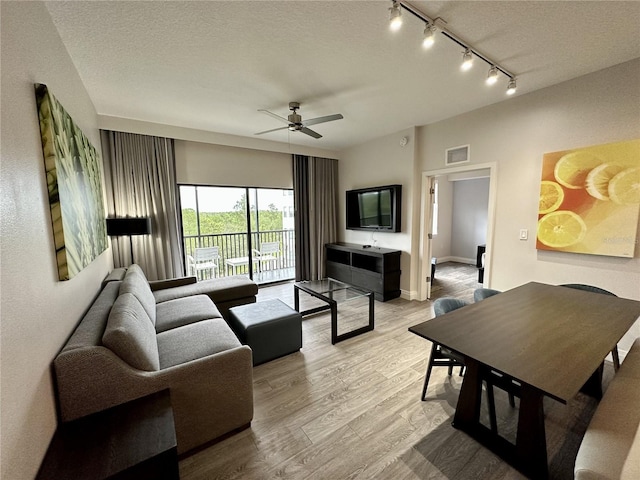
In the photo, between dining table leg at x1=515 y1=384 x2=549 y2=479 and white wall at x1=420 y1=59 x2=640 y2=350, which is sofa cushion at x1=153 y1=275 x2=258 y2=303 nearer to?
dining table leg at x1=515 y1=384 x2=549 y2=479

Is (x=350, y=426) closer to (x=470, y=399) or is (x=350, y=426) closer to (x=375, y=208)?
(x=470, y=399)

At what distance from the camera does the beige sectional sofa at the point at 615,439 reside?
0.96 metres

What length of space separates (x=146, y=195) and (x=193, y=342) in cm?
283

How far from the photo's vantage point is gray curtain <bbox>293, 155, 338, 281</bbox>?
5.15 metres

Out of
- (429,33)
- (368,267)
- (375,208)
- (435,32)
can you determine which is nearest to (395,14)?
(429,33)

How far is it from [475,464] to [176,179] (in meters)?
4.61

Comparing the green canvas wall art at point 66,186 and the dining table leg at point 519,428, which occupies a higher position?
the green canvas wall art at point 66,186

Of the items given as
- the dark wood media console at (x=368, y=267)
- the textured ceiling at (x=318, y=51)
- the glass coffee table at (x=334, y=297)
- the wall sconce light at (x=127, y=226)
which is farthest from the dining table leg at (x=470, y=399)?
the wall sconce light at (x=127, y=226)

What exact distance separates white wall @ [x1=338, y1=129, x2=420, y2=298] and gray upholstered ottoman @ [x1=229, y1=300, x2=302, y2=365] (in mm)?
2315

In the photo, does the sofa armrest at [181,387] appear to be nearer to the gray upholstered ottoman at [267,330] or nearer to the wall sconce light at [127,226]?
the gray upholstered ottoman at [267,330]

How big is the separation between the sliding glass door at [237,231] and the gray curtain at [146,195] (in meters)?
0.34

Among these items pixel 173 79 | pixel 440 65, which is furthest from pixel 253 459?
pixel 440 65

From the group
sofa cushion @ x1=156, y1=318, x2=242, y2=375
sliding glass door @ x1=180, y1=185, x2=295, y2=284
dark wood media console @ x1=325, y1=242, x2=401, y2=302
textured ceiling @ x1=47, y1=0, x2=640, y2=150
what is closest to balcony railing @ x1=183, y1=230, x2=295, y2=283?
sliding glass door @ x1=180, y1=185, x2=295, y2=284

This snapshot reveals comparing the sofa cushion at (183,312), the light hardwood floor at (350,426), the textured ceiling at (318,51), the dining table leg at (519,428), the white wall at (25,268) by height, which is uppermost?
the textured ceiling at (318,51)
